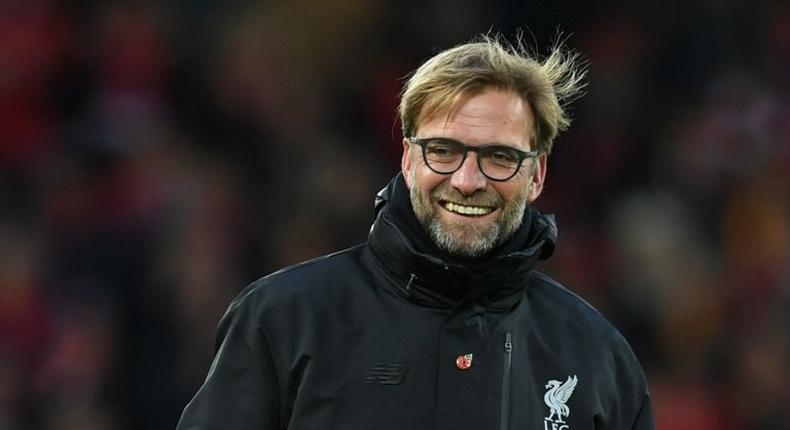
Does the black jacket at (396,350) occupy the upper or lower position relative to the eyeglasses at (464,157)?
lower

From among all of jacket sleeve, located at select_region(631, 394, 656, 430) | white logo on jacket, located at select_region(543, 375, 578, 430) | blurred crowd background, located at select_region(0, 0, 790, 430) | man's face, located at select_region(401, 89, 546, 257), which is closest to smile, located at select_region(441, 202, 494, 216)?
man's face, located at select_region(401, 89, 546, 257)

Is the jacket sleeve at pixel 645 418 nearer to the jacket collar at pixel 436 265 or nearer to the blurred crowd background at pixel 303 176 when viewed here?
the jacket collar at pixel 436 265

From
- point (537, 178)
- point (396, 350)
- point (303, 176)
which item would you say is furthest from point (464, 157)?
point (303, 176)

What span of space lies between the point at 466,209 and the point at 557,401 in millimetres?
450

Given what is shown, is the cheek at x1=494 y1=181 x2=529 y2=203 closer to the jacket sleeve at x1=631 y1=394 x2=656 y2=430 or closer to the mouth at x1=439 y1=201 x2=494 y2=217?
the mouth at x1=439 y1=201 x2=494 y2=217

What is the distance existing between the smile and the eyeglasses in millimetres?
68

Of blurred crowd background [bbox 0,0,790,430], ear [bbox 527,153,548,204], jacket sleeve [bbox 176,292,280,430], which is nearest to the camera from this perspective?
jacket sleeve [bbox 176,292,280,430]

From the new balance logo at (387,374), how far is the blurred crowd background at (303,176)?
3663 millimetres

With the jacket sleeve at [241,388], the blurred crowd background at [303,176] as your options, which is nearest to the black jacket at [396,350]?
the jacket sleeve at [241,388]

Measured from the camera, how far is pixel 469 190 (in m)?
3.44

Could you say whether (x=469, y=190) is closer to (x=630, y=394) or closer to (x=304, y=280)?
(x=304, y=280)

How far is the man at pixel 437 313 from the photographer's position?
337cm

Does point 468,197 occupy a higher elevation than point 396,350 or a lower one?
higher

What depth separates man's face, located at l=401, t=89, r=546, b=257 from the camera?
3.45 meters
